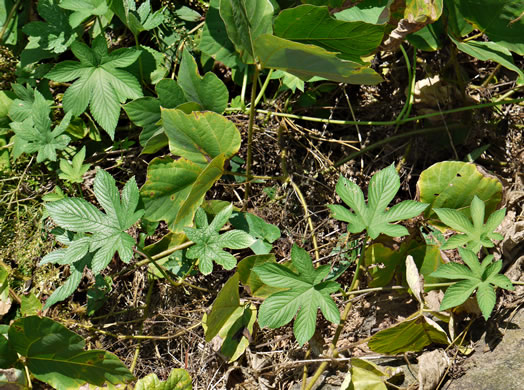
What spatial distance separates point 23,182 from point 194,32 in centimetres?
89

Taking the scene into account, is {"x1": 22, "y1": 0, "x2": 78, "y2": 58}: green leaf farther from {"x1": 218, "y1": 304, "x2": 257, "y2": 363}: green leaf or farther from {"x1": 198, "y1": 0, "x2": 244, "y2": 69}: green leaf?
{"x1": 218, "y1": 304, "x2": 257, "y2": 363}: green leaf

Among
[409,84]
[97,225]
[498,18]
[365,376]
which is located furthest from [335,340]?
[498,18]

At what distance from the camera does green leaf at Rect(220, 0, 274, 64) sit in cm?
158

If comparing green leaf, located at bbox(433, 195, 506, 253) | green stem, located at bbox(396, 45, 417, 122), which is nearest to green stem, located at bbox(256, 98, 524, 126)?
green stem, located at bbox(396, 45, 417, 122)

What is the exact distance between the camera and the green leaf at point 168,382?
176 cm

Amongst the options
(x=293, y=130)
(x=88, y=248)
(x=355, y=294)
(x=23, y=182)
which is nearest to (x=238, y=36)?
(x=293, y=130)

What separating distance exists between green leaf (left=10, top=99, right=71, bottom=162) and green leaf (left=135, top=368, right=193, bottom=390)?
33.6 inches

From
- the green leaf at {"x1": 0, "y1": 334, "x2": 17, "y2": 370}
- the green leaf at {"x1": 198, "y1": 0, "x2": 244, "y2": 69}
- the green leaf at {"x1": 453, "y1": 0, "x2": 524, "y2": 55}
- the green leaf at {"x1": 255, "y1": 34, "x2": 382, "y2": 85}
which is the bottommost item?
the green leaf at {"x1": 0, "y1": 334, "x2": 17, "y2": 370}

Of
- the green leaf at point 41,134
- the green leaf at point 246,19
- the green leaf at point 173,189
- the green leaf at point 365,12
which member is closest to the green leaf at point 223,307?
the green leaf at point 173,189

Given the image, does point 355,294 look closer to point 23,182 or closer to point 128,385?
point 128,385

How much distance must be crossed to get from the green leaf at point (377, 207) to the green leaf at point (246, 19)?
19.9 inches

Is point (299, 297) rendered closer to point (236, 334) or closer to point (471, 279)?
point (236, 334)

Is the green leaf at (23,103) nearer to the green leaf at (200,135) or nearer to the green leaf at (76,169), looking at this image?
the green leaf at (76,169)

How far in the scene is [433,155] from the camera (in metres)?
2.08
